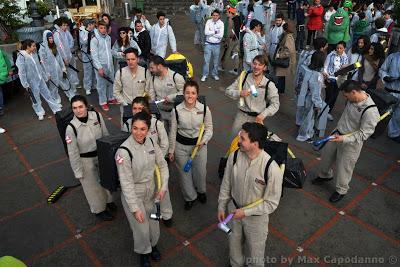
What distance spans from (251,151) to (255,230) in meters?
0.88

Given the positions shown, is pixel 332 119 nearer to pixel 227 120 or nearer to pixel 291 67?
pixel 291 67

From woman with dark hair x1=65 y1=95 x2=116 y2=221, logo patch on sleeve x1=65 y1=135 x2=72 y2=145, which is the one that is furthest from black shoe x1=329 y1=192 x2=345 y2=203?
logo patch on sleeve x1=65 y1=135 x2=72 y2=145

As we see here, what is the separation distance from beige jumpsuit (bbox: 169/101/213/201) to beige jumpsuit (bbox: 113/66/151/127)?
135 centimetres

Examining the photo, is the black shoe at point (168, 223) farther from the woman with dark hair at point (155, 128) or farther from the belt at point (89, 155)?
the belt at point (89, 155)

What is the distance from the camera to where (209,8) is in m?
12.6

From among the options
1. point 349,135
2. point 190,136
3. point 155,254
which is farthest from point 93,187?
point 349,135

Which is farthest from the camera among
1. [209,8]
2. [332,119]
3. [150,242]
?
[209,8]

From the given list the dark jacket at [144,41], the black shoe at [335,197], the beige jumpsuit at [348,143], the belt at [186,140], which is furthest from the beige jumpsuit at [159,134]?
the dark jacket at [144,41]

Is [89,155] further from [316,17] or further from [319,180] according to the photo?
[316,17]

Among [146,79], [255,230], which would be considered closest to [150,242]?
[255,230]

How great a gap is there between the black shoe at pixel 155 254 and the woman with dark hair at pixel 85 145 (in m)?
1.09

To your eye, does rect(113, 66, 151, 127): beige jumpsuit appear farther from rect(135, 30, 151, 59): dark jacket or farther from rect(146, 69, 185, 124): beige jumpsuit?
rect(135, 30, 151, 59): dark jacket

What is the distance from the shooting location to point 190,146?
472 cm

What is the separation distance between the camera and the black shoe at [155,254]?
4.15m
